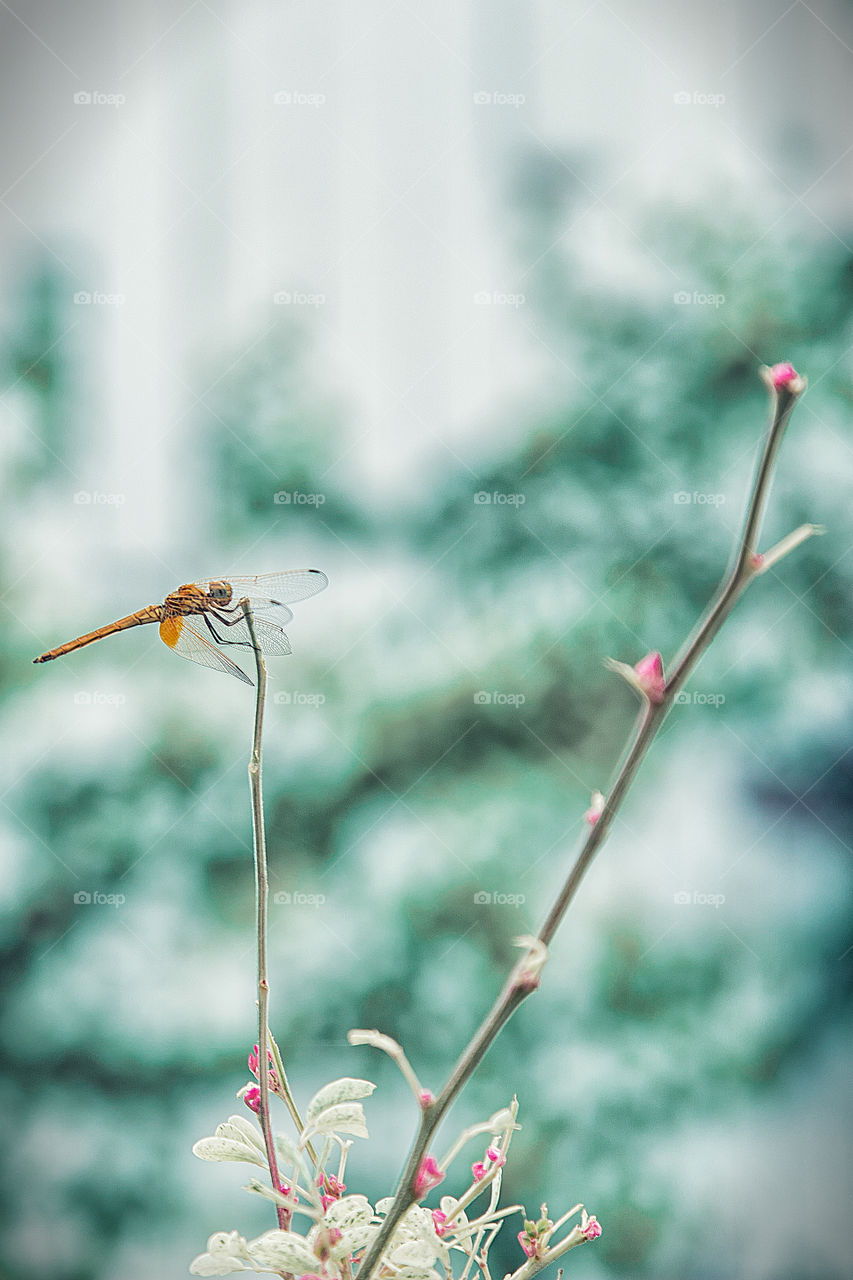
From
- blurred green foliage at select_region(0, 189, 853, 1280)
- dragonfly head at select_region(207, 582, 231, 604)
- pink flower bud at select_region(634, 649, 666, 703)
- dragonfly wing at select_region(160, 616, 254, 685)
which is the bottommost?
blurred green foliage at select_region(0, 189, 853, 1280)

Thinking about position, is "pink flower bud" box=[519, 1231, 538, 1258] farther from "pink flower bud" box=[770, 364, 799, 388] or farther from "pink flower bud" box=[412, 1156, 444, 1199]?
"pink flower bud" box=[770, 364, 799, 388]

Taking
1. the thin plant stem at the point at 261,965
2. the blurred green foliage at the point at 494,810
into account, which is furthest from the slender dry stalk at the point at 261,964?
the blurred green foliage at the point at 494,810

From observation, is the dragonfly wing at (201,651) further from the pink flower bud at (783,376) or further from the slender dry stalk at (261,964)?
the pink flower bud at (783,376)

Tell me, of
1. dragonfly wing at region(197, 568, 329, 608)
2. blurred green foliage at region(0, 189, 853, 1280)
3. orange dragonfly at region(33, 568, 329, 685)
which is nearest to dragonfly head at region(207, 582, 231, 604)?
orange dragonfly at region(33, 568, 329, 685)

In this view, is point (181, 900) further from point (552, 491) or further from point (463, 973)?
point (552, 491)

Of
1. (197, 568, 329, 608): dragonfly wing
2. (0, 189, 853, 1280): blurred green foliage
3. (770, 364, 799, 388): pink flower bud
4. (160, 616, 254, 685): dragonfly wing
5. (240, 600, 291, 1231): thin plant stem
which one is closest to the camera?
(770, 364, 799, 388): pink flower bud

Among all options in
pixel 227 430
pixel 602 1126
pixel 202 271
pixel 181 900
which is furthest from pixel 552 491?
pixel 602 1126

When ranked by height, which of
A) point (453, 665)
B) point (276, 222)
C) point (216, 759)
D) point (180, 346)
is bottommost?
point (216, 759)
